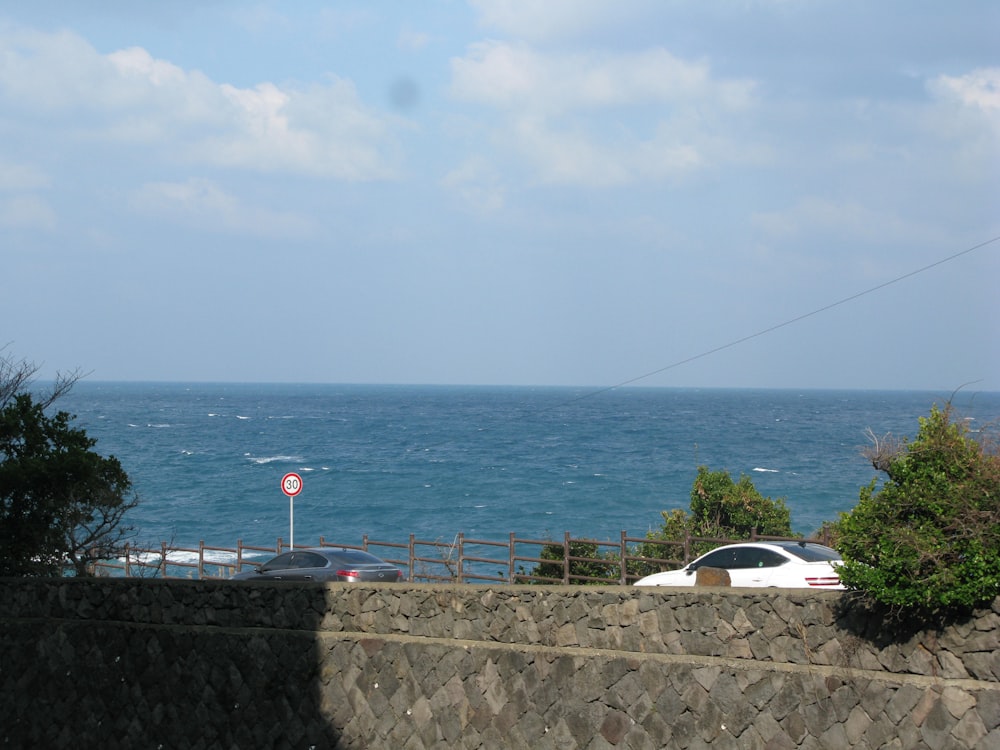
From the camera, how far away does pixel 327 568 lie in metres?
23.5

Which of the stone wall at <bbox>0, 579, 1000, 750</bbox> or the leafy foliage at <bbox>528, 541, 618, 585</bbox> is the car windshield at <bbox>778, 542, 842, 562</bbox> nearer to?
the stone wall at <bbox>0, 579, 1000, 750</bbox>

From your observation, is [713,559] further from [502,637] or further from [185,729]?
[185,729]

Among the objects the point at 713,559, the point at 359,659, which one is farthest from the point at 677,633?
the point at 713,559

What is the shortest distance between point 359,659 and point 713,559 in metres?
7.14

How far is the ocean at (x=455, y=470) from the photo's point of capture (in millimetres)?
64438

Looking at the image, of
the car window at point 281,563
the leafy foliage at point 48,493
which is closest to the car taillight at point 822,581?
the car window at point 281,563

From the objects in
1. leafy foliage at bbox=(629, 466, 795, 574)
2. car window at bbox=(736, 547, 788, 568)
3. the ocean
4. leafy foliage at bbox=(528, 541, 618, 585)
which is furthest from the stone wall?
leafy foliage at bbox=(629, 466, 795, 574)

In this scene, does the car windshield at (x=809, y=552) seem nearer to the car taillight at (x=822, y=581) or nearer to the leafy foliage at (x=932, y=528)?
the car taillight at (x=822, y=581)

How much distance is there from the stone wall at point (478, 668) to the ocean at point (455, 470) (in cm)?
358

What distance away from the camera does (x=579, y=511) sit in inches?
2714

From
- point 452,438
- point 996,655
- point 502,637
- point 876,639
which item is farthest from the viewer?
point 452,438

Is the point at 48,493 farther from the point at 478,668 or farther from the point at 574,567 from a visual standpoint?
the point at 574,567

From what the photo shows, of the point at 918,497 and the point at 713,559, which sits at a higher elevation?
the point at 918,497

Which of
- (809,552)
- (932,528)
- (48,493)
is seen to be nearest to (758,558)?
(809,552)
